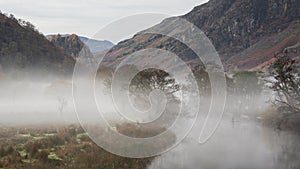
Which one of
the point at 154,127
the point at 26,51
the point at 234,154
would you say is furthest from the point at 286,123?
the point at 26,51

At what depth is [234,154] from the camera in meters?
22.7

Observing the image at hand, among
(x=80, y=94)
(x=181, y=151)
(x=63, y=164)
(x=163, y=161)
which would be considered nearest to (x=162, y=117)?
(x=181, y=151)

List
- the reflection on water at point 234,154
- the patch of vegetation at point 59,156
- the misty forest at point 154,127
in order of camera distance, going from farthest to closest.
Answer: the misty forest at point 154,127
the reflection on water at point 234,154
the patch of vegetation at point 59,156

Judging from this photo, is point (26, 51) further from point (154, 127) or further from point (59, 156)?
point (59, 156)

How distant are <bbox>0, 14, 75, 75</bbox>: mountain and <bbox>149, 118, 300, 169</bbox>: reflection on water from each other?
107 metres

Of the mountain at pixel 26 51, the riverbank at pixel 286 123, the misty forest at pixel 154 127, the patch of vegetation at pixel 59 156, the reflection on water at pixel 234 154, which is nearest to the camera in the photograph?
the patch of vegetation at pixel 59 156

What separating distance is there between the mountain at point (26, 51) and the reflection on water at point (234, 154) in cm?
10708

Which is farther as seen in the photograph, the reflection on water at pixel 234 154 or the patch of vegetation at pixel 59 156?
the reflection on water at pixel 234 154

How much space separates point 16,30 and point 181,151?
137939 millimetres

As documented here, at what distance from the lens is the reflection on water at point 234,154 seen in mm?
19188

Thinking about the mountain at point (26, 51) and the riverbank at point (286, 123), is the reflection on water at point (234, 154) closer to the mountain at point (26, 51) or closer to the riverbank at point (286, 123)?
the riverbank at point (286, 123)

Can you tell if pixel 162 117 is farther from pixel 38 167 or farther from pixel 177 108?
pixel 38 167

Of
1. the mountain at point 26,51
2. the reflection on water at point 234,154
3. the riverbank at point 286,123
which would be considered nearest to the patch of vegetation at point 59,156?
the reflection on water at point 234,154

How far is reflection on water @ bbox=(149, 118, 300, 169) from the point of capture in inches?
755
